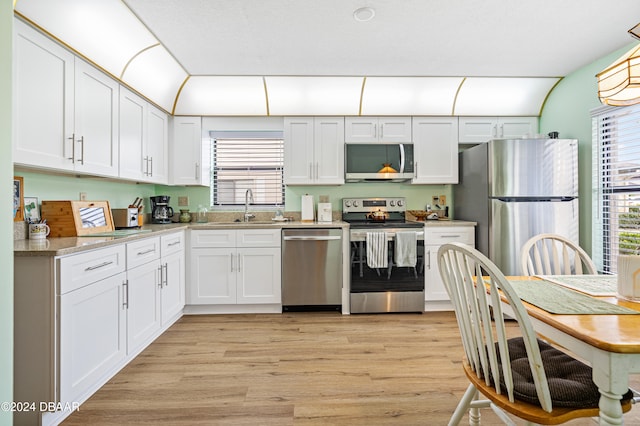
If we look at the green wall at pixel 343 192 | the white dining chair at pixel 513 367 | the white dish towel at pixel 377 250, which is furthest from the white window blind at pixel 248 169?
the white dining chair at pixel 513 367

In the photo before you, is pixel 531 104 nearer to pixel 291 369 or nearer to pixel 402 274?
pixel 402 274

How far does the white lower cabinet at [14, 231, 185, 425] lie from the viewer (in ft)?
5.26

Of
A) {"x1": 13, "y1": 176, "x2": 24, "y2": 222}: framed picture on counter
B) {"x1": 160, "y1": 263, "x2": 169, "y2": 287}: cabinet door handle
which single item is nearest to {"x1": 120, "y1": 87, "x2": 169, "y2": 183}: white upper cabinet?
{"x1": 13, "y1": 176, "x2": 24, "y2": 222}: framed picture on counter

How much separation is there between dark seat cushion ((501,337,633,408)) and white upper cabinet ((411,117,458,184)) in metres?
2.62

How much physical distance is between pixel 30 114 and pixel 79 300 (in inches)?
41.6

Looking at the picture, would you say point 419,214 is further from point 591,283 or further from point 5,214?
point 5,214

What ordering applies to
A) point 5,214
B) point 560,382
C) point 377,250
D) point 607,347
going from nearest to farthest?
point 607,347, point 560,382, point 5,214, point 377,250

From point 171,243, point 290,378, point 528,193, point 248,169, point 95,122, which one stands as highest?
point 95,122

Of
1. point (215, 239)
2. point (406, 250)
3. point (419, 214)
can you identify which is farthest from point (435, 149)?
point (215, 239)

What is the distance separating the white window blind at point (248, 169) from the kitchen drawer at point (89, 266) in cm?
194

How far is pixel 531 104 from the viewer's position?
12.3ft

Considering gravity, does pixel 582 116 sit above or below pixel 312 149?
above

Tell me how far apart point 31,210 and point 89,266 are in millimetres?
774

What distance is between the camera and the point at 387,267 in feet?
11.0
